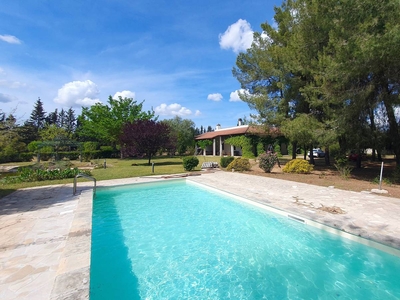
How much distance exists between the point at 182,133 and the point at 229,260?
119 ft

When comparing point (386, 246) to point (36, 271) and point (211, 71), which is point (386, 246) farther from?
point (211, 71)

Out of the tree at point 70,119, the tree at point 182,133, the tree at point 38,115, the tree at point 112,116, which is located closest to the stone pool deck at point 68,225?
the tree at point 112,116

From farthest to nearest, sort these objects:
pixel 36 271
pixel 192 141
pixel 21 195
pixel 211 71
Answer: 1. pixel 192 141
2. pixel 211 71
3. pixel 21 195
4. pixel 36 271

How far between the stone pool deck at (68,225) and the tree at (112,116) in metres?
25.4

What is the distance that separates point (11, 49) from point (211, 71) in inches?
539

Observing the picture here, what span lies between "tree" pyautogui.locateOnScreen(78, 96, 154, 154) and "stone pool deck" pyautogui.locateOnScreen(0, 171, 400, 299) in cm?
2536

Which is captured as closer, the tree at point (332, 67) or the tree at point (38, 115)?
the tree at point (332, 67)

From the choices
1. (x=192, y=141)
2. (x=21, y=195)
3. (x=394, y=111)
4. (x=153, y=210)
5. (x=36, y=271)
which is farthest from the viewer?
(x=192, y=141)

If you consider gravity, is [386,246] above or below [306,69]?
below

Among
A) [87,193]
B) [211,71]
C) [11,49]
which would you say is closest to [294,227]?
[87,193]

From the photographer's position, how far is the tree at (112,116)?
111 ft

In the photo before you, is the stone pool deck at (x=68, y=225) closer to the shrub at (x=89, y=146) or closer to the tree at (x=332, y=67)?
the tree at (x=332, y=67)

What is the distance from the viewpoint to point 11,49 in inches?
396

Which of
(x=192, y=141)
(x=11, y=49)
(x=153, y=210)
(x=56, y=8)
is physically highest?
(x=56, y=8)
